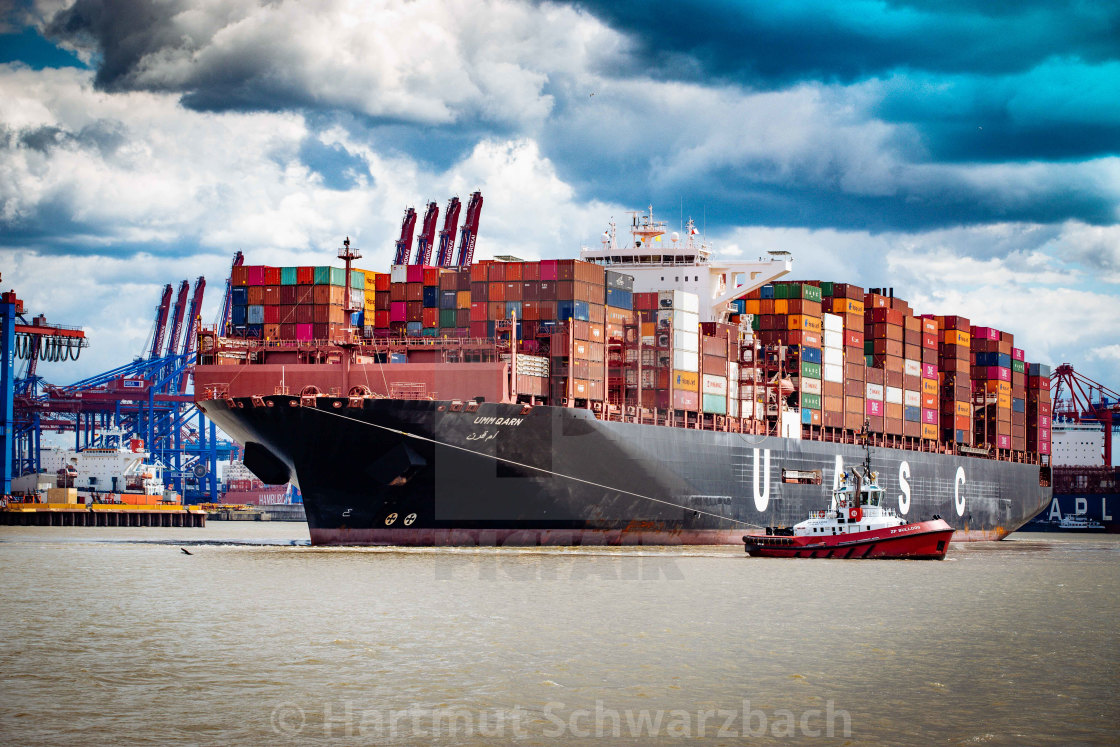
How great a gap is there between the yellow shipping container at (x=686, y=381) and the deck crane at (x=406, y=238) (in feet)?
174

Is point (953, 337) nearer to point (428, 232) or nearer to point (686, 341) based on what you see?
point (686, 341)

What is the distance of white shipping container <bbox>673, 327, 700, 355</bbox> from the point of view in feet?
173

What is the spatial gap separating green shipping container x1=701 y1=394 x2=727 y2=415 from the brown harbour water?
1328 cm

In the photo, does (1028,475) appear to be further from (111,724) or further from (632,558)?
(111,724)

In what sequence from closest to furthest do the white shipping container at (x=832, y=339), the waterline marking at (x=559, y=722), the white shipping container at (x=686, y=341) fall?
1. the waterline marking at (x=559, y=722)
2. the white shipping container at (x=686, y=341)
3. the white shipping container at (x=832, y=339)

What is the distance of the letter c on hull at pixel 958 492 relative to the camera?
248ft

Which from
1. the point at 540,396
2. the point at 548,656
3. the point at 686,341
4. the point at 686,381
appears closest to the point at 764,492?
the point at 686,381

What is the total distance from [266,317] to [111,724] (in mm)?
31978

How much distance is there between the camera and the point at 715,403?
182 feet

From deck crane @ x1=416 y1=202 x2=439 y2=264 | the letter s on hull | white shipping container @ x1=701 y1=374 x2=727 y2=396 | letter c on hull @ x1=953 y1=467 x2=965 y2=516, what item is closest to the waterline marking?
white shipping container @ x1=701 y1=374 x2=727 y2=396

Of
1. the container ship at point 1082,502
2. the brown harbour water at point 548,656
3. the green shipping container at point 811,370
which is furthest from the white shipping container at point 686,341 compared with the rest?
the container ship at point 1082,502

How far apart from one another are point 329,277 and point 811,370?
85.8 ft

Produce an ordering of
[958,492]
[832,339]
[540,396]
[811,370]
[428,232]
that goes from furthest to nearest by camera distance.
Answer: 1. [428,232]
2. [958,492]
3. [832,339]
4. [811,370]
5. [540,396]

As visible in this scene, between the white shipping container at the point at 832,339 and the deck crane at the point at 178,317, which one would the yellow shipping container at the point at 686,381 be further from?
the deck crane at the point at 178,317
